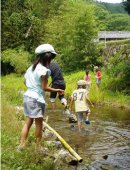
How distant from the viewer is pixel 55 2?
46969 millimetres

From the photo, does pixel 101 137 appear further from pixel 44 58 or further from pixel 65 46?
pixel 65 46

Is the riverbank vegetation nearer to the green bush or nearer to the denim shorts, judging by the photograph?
the green bush

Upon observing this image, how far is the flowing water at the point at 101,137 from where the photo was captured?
30.6ft

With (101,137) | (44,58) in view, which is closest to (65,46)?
A: (101,137)

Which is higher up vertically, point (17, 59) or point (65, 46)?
point (65, 46)

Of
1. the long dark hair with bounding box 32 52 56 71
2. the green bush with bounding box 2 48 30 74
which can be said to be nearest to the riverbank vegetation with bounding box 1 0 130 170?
the green bush with bounding box 2 48 30 74

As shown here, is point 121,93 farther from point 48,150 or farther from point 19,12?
point 19,12

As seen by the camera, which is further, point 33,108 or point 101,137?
point 101,137

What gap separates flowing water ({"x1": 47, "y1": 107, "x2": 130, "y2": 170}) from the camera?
30.6ft

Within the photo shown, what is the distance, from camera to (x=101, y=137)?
40.6 ft

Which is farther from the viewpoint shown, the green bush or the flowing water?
the green bush

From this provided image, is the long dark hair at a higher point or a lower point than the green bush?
higher

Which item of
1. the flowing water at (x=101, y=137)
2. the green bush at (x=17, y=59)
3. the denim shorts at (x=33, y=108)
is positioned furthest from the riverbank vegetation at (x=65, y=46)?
the denim shorts at (x=33, y=108)

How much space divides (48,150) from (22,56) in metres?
28.1
